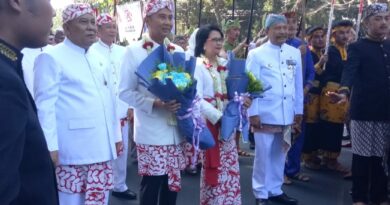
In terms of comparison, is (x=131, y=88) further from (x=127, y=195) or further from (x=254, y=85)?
(x=127, y=195)

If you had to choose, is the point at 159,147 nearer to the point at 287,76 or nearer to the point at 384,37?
the point at 287,76

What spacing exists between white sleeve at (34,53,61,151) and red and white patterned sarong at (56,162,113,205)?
0.76ft

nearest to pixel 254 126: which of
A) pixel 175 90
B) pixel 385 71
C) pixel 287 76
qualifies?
pixel 287 76

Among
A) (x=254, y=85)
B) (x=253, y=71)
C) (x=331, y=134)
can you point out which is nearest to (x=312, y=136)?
(x=331, y=134)

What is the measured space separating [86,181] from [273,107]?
2.27 metres

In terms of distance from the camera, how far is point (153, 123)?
3625 mm

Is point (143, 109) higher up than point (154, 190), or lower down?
higher up

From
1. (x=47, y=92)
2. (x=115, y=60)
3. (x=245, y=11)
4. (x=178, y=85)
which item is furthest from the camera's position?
(x=245, y=11)

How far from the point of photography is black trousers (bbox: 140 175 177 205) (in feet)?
12.0

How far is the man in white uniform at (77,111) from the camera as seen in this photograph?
3092 millimetres

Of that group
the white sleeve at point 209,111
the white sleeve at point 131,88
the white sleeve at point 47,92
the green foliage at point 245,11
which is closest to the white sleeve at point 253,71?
the white sleeve at point 209,111

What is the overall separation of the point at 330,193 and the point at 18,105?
4.90 meters

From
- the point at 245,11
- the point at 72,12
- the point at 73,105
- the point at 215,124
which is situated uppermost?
the point at 245,11

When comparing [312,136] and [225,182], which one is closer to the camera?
[225,182]
